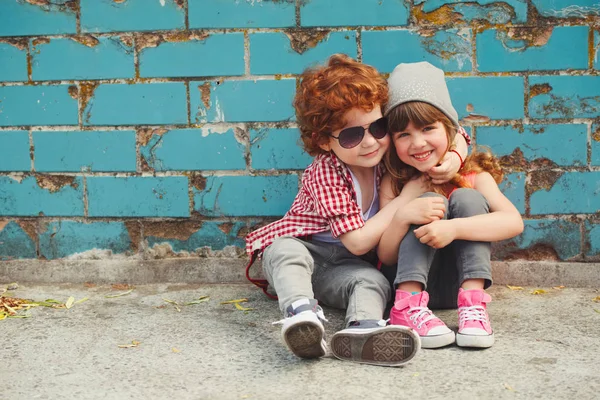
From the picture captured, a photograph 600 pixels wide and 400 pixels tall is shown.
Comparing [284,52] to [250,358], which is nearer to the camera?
[250,358]

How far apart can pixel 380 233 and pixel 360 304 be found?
0.30 meters

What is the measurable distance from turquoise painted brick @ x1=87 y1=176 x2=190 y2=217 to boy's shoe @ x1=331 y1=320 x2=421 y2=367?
127cm

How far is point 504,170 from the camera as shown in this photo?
3119 mm

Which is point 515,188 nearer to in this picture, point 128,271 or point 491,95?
point 491,95

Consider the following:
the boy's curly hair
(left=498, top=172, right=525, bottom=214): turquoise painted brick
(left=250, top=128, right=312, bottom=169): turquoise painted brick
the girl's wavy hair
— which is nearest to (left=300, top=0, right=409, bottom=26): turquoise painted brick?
the boy's curly hair

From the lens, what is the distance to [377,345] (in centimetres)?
225

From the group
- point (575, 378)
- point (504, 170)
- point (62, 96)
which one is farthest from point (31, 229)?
point (575, 378)

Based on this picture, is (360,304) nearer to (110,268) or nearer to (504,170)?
(504,170)

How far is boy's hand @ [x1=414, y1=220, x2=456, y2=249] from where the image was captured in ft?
8.13

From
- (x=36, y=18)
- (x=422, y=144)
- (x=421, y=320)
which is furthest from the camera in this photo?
(x=36, y=18)

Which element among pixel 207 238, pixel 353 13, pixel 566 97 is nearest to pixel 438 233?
pixel 566 97

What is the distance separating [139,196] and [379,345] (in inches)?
60.9

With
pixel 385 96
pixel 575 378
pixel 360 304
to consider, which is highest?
pixel 385 96

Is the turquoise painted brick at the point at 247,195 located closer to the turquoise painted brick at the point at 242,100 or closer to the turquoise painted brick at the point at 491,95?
the turquoise painted brick at the point at 242,100
